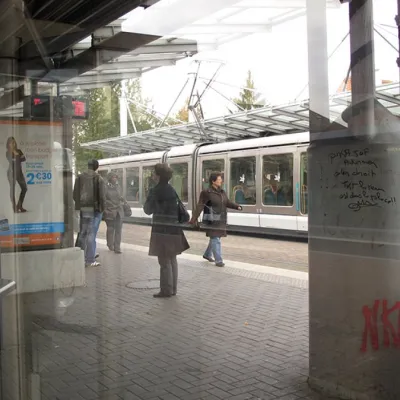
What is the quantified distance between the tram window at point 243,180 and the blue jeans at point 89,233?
5.86 m

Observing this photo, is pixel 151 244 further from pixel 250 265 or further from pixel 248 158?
pixel 248 158

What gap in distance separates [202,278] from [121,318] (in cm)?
238

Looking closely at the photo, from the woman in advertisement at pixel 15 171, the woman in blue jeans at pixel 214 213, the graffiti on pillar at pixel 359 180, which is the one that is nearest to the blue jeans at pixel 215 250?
the woman in blue jeans at pixel 214 213

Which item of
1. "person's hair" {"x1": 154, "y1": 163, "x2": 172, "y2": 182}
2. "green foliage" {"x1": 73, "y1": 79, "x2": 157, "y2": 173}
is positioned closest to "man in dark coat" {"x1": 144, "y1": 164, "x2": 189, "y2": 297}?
"person's hair" {"x1": 154, "y1": 163, "x2": 172, "y2": 182}

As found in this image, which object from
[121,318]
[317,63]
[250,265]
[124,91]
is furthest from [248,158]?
[317,63]

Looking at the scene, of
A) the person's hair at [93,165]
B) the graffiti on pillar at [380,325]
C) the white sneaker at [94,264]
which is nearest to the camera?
the graffiti on pillar at [380,325]

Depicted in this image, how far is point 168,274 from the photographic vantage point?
629cm

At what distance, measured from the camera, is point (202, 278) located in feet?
24.3

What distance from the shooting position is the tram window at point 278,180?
12336 millimetres

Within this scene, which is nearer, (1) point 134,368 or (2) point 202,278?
(1) point 134,368

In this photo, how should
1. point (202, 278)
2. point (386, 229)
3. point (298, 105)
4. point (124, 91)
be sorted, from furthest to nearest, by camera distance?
point (298, 105), point (202, 278), point (124, 91), point (386, 229)

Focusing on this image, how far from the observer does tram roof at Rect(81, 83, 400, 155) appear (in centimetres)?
816

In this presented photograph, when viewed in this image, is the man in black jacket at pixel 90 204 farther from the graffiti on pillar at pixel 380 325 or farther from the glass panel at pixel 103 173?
the graffiti on pillar at pixel 380 325

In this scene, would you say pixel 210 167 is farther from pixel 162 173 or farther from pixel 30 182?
pixel 30 182
